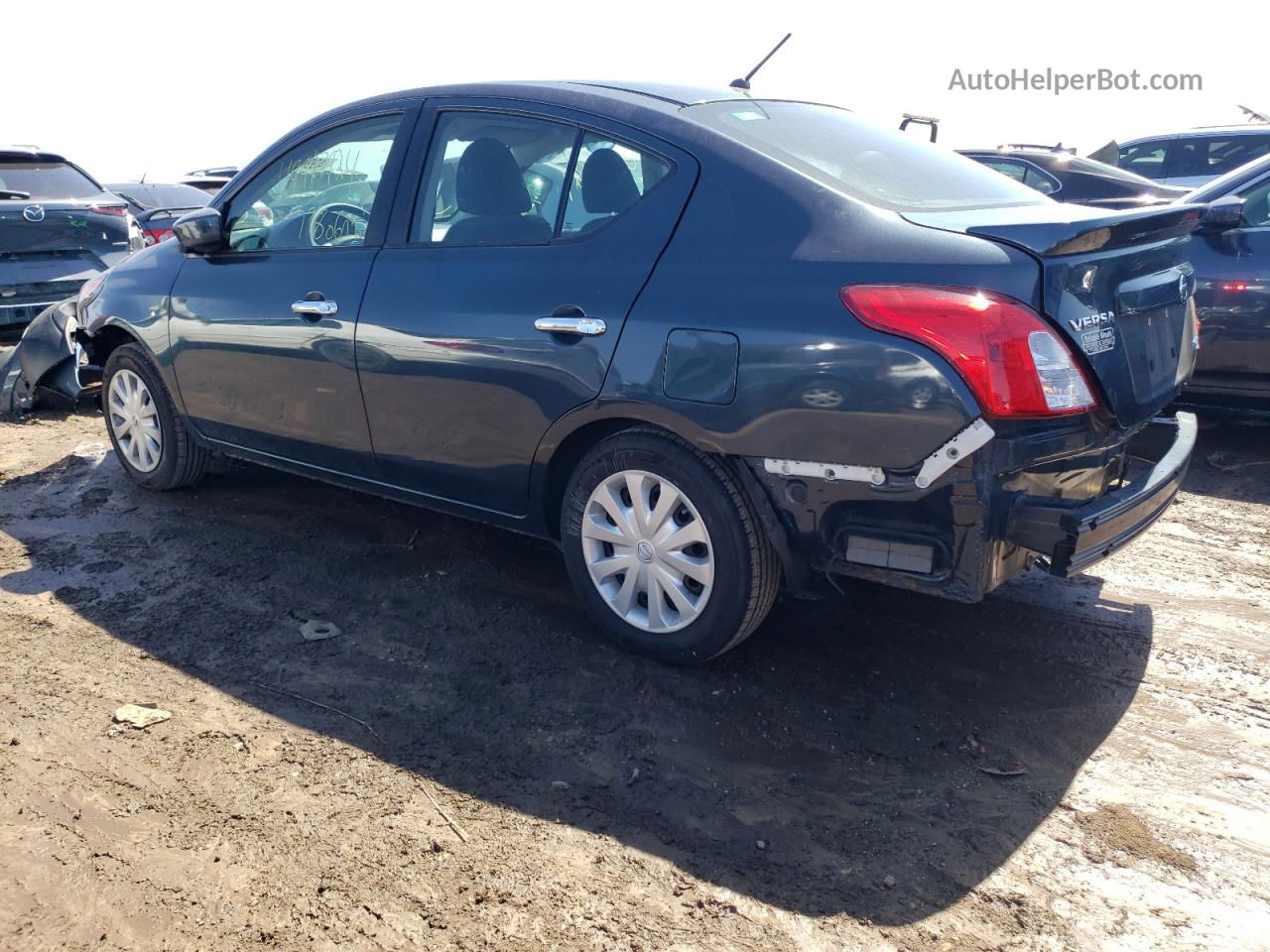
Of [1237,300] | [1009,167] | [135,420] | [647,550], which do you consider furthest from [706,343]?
[1009,167]

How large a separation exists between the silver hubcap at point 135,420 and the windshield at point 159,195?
8709mm

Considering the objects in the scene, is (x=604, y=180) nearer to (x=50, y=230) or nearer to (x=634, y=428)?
(x=634, y=428)

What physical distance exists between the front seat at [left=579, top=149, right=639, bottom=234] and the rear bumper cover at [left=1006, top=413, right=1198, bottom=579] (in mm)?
1507

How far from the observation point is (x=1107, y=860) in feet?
8.27

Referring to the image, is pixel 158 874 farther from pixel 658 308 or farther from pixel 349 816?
pixel 658 308

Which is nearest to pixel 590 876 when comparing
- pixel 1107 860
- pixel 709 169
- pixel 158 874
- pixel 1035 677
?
pixel 158 874

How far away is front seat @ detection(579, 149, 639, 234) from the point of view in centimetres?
337

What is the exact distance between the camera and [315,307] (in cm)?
408

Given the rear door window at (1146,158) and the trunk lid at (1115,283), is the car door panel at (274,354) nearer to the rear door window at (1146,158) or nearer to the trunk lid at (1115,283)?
the trunk lid at (1115,283)

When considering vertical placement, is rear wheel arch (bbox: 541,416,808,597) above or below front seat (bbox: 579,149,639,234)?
below

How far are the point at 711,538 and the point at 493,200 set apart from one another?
4.76 feet

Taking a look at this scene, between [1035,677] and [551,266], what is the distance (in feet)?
6.61

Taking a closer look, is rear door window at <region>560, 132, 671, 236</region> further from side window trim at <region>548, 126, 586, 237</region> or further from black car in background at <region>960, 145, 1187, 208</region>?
black car in background at <region>960, 145, 1187, 208</region>

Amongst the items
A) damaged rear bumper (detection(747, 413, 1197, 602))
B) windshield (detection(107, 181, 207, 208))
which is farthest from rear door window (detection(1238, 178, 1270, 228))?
windshield (detection(107, 181, 207, 208))
